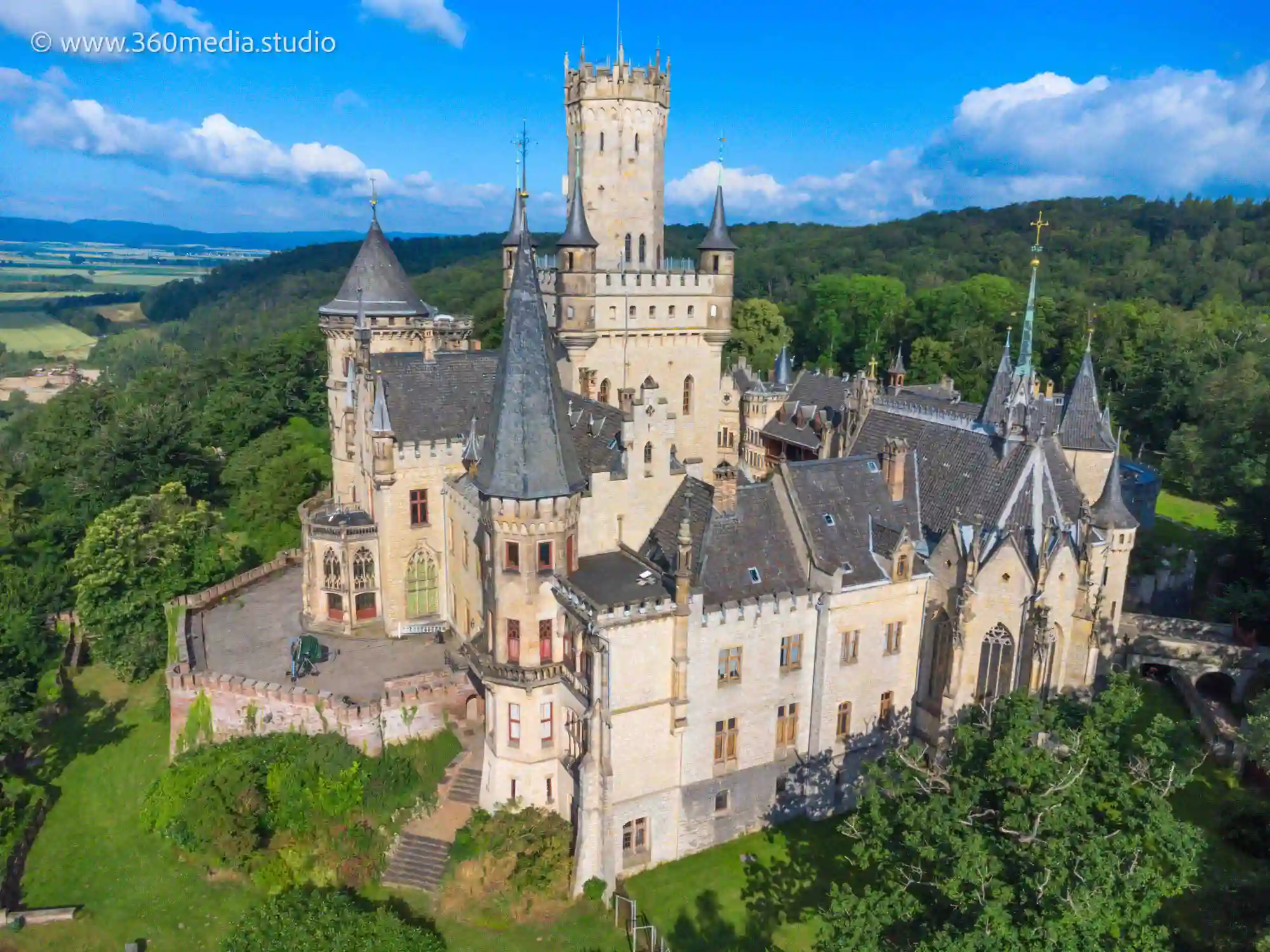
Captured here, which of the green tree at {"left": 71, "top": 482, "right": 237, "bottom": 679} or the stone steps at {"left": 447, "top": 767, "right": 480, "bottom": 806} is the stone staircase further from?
the green tree at {"left": 71, "top": 482, "right": 237, "bottom": 679}

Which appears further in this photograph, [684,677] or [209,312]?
[209,312]

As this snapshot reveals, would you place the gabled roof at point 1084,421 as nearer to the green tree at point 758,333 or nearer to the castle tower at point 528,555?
the castle tower at point 528,555

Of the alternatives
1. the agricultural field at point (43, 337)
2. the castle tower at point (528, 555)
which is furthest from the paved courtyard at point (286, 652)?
the agricultural field at point (43, 337)

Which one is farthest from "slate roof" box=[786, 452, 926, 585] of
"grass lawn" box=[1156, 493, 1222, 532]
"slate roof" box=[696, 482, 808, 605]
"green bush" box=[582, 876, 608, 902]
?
"grass lawn" box=[1156, 493, 1222, 532]

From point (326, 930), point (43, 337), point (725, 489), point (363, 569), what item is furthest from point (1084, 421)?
point (43, 337)

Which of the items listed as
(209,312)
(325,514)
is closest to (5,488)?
(325,514)

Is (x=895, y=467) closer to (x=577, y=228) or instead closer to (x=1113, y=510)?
(x=1113, y=510)

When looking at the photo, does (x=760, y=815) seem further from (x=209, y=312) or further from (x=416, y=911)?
(x=209, y=312)
